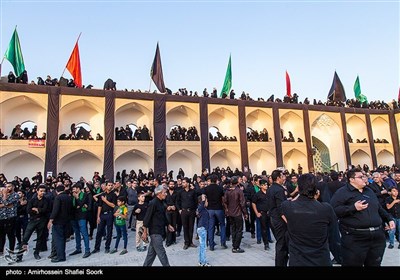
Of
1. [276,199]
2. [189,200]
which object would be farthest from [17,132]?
[276,199]

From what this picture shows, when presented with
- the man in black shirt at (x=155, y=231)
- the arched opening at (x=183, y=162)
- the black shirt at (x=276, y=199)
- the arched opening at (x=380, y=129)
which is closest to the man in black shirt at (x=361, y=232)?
the black shirt at (x=276, y=199)

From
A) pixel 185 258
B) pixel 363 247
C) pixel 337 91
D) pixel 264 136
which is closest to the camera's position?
pixel 363 247

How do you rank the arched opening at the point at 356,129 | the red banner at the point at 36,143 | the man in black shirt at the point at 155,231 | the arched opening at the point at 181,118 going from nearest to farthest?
the man in black shirt at the point at 155,231 → the red banner at the point at 36,143 → the arched opening at the point at 181,118 → the arched opening at the point at 356,129

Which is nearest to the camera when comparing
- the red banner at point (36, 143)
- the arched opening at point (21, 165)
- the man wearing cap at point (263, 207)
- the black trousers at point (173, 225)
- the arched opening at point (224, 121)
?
the man wearing cap at point (263, 207)

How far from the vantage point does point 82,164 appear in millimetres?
19719

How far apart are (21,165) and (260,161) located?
18.4 metres

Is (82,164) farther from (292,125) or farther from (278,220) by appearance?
(292,125)

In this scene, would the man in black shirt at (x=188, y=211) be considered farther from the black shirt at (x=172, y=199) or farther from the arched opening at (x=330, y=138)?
the arched opening at (x=330, y=138)

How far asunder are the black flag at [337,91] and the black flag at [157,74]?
1640 cm

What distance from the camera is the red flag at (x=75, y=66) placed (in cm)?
1823

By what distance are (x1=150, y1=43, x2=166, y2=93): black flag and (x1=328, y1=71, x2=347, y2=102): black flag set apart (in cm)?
1640

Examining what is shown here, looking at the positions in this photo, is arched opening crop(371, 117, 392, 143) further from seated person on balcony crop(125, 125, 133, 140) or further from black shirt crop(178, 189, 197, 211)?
black shirt crop(178, 189, 197, 211)

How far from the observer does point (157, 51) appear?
21.0 meters

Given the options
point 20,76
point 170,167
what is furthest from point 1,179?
point 170,167
